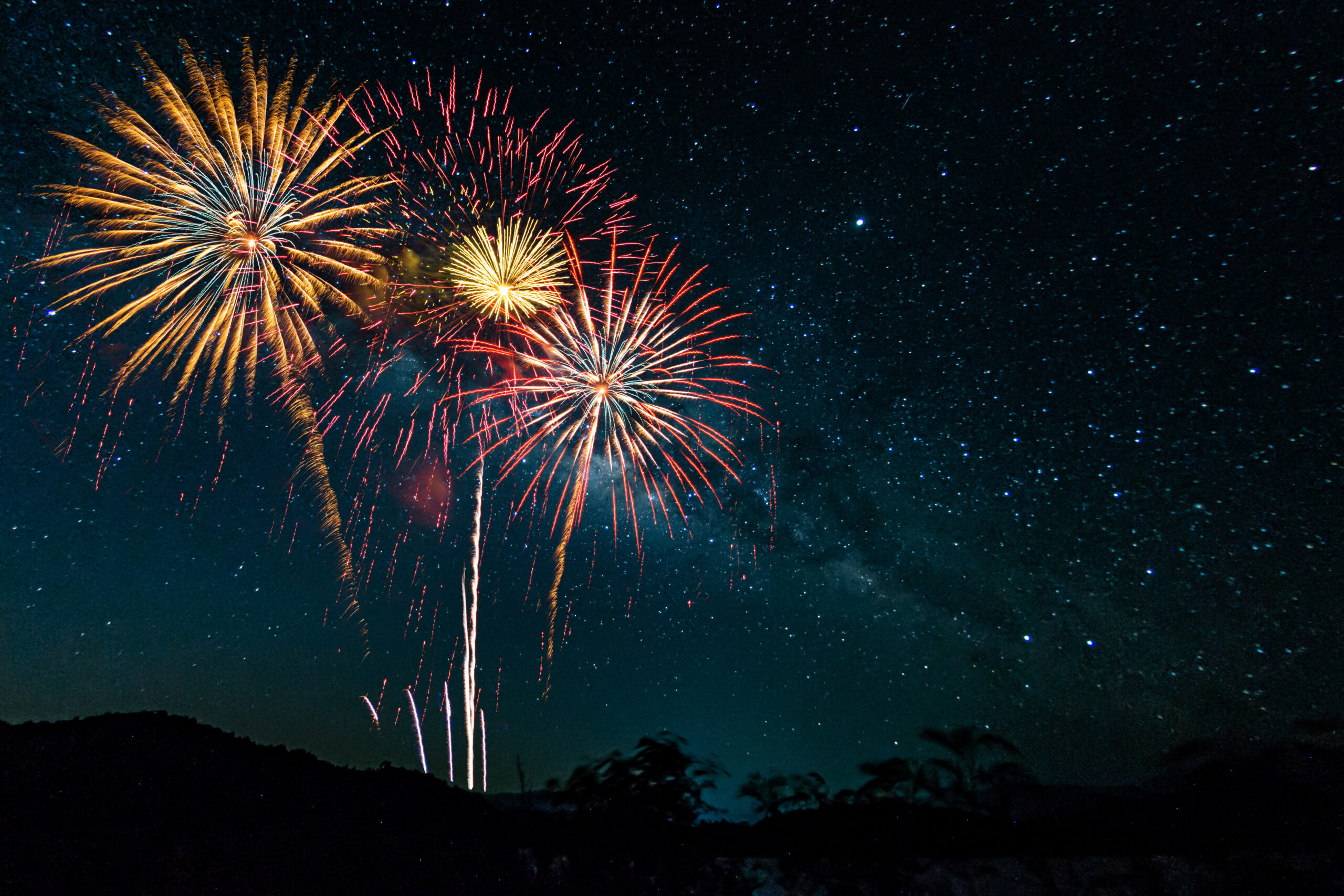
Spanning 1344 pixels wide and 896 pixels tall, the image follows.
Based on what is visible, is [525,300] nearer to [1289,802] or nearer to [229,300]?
[229,300]

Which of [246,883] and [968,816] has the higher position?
[246,883]

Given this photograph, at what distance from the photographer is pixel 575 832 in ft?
38.8

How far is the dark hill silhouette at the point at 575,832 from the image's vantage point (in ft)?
24.3

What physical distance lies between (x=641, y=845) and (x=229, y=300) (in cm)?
1298

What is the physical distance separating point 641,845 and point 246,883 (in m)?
7.15

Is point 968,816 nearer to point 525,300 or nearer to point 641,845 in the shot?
point 641,845

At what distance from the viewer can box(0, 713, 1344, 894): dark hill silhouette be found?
24.3 ft

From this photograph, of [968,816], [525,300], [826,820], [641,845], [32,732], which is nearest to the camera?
[32,732]

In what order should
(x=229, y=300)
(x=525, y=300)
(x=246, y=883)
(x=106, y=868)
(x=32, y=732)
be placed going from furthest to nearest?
(x=525, y=300) → (x=229, y=300) → (x=32, y=732) → (x=246, y=883) → (x=106, y=868)

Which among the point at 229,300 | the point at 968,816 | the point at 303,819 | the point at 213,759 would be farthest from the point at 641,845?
the point at 229,300

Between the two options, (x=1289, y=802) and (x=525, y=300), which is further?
(x=1289, y=802)

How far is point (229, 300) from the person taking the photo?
9414mm

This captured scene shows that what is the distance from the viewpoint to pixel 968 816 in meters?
16.0

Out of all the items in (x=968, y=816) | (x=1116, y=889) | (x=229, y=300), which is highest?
(x=229, y=300)
